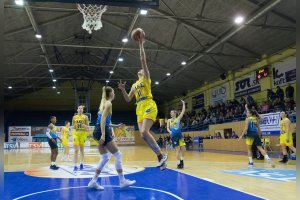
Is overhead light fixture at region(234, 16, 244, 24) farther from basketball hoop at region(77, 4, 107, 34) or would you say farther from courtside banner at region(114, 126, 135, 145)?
courtside banner at region(114, 126, 135, 145)

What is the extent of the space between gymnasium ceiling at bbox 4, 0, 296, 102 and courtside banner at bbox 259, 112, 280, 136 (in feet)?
15.2

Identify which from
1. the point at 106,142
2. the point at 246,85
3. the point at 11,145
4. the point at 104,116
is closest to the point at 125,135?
the point at 11,145

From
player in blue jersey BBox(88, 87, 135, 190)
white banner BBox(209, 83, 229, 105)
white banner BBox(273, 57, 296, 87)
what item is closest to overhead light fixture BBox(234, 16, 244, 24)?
white banner BBox(273, 57, 296, 87)

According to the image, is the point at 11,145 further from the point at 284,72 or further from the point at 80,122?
the point at 284,72

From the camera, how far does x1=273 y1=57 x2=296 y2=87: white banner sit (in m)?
19.4

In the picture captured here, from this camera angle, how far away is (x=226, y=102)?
2739 centimetres

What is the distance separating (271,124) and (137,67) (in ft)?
48.9

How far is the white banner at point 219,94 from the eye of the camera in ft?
92.1

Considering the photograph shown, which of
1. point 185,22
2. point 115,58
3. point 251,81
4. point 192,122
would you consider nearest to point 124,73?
point 115,58

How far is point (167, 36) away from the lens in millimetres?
20406

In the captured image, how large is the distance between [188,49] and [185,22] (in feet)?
14.1

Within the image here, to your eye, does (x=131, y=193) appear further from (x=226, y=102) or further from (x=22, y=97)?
(x=22, y=97)

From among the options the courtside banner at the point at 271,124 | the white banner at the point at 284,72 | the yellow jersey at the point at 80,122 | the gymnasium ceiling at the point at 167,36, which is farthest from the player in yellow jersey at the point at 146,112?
the white banner at the point at 284,72

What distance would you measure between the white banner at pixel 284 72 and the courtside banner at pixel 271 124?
3400 mm
